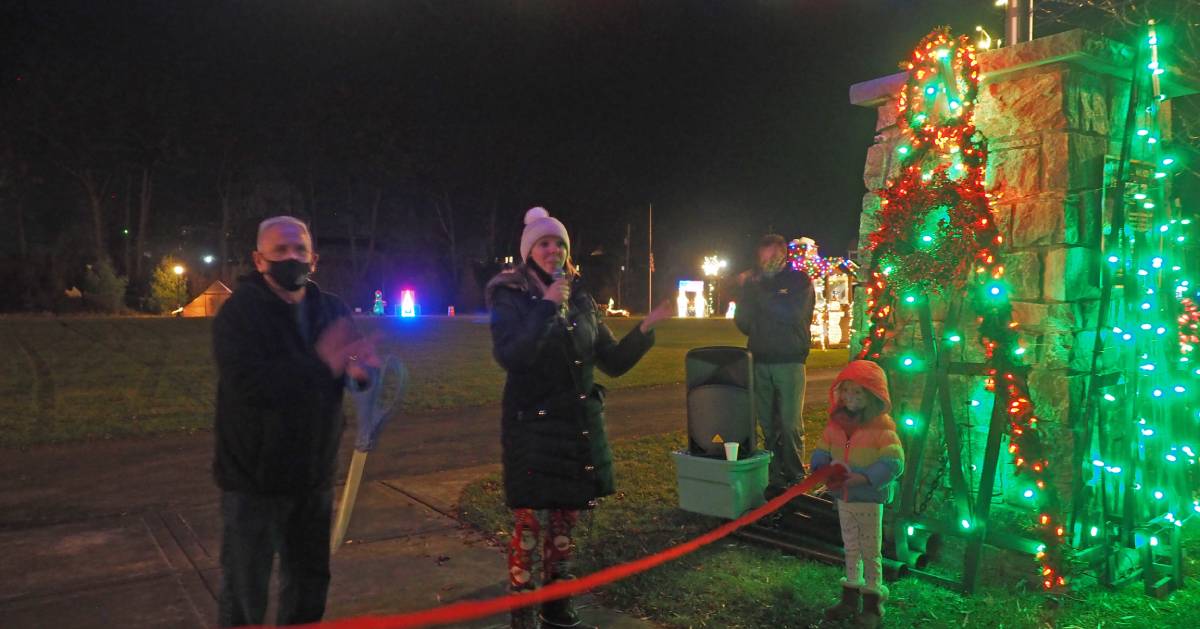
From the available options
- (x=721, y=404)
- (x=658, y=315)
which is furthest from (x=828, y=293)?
(x=658, y=315)

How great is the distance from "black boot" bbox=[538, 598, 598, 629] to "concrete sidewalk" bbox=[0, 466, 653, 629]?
0.24m

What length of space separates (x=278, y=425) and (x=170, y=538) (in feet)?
9.61

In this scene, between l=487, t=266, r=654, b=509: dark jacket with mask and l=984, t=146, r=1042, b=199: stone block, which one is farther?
l=984, t=146, r=1042, b=199: stone block

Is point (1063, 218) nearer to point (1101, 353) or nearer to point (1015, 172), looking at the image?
point (1015, 172)

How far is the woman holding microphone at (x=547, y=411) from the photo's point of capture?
12.1 ft

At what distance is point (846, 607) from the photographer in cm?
404

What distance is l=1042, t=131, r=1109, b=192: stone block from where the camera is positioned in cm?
467

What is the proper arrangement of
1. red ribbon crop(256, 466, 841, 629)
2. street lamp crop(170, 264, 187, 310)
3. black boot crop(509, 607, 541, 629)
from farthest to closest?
street lamp crop(170, 264, 187, 310)
black boot crop(509, 607, 541, 629)
red ribbon crop(256, 466, 841, 629)

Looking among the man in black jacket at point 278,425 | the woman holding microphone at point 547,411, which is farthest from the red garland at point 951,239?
the man in black jacket at point 278,425

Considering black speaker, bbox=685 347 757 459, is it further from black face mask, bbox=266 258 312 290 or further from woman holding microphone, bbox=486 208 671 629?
black face mask, bbox=266 258 312 290

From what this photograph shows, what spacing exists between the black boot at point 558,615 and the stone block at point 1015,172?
3292mm

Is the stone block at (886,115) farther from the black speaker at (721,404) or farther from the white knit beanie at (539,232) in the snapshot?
the white knit beanie at (539,232)

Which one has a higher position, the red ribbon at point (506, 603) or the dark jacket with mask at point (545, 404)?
the dark jacket with mask at point (545, 404)

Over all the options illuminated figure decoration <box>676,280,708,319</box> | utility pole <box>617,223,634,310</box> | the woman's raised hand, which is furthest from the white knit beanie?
utility pole <box>617,223,634,310</box>
